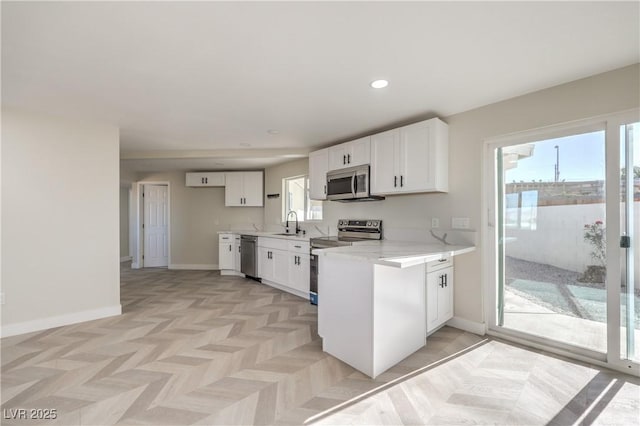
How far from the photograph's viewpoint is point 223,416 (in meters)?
1.68

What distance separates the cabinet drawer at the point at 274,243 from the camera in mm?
4480

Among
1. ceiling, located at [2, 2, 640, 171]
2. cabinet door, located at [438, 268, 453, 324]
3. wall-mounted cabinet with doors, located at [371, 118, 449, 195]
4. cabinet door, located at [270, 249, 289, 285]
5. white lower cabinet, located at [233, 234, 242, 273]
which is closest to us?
ceiling, located at [2, 2, 640, 171]

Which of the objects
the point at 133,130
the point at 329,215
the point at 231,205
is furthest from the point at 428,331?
the point at 231,205

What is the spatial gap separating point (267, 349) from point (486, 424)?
167 centimetres

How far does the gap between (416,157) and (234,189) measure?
13.8 feet

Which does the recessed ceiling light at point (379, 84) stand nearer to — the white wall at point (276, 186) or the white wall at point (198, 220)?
the white wall at point (276, 186)

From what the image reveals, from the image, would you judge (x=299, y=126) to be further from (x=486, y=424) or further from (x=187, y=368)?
(x=486, y=424)

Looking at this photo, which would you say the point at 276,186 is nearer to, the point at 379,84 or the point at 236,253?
the point at 236,253

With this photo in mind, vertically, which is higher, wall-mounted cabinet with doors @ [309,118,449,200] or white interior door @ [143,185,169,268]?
wall-mounted cabinet with doors @ [309,118,449,200]

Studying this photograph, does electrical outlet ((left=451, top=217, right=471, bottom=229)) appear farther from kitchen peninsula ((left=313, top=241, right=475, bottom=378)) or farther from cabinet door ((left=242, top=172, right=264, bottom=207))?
cabinet door ((left=242, top=172, right=264, bottom=207))

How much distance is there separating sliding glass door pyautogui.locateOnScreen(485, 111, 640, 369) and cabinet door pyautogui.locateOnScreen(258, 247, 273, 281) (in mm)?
3162

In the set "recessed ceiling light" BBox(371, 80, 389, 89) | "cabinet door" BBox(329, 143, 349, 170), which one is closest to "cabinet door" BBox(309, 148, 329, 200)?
"cabinet door" BBox(329, 143, 349, 170)

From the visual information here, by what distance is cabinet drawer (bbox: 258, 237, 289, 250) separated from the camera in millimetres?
4480

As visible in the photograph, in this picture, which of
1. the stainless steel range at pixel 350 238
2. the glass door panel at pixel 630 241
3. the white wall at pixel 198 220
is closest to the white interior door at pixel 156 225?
the white wall at pixel 198 220
